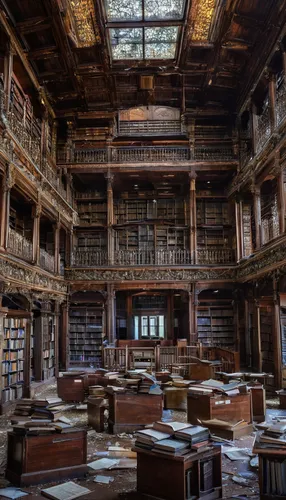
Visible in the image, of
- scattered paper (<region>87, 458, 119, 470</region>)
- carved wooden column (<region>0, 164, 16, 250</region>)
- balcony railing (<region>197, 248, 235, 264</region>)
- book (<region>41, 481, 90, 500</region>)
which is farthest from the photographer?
balcony railing (<region>197, 248, 235, 264</region>)

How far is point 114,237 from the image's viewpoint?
15.1 metres

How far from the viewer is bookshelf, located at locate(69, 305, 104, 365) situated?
554 inches

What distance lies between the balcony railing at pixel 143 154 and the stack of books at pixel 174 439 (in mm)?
11025

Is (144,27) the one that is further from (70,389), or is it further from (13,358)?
(70,389)

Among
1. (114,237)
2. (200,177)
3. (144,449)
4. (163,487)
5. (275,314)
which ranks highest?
(200,177)

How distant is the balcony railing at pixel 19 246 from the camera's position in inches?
356

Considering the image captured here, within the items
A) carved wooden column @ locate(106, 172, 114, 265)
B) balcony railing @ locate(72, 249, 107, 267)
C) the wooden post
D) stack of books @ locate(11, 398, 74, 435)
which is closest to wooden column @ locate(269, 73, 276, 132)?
the wooden post

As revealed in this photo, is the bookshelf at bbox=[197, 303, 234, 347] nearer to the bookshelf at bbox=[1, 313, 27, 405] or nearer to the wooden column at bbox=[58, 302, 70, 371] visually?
the wooden column at bbox=[58, 302, 70, 371]

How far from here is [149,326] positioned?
15.4 m

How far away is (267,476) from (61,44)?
10648mm

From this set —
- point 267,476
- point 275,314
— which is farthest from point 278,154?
point 267,476

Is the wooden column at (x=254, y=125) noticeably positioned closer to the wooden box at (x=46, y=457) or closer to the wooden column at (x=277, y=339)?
the wooden column at (x=277, y=339)

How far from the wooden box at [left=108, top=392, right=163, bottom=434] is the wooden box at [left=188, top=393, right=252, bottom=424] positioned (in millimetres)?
511

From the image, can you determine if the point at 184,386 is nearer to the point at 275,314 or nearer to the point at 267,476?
the point at 275,314
